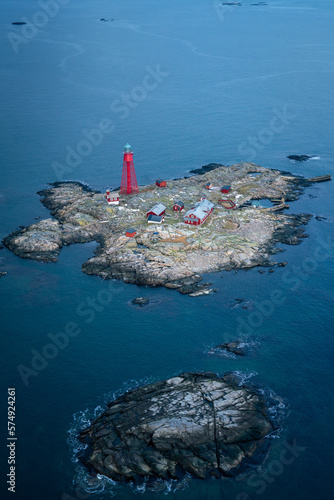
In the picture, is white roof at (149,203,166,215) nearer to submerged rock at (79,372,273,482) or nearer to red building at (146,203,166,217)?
red building at (146,203,166,217)

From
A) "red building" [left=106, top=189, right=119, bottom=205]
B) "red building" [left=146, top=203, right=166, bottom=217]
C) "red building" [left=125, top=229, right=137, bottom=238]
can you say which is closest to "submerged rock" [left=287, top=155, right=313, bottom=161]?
"red building" [left=146, top=203, right=166, bottom=217]

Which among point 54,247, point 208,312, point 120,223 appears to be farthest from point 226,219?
point 54,247

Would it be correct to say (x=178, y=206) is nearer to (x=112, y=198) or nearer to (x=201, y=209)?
A: (x=201, y=209)

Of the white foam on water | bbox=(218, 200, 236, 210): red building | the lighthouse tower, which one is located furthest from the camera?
bbox=(218, 200, 236, 210): red building

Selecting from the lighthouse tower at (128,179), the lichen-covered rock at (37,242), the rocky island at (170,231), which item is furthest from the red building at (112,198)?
the lichen-covered rock at (37,242)

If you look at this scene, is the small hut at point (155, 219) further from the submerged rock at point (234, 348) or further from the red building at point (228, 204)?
the submerged rock at point (234, 348)

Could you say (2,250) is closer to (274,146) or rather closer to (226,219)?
(226,219)
